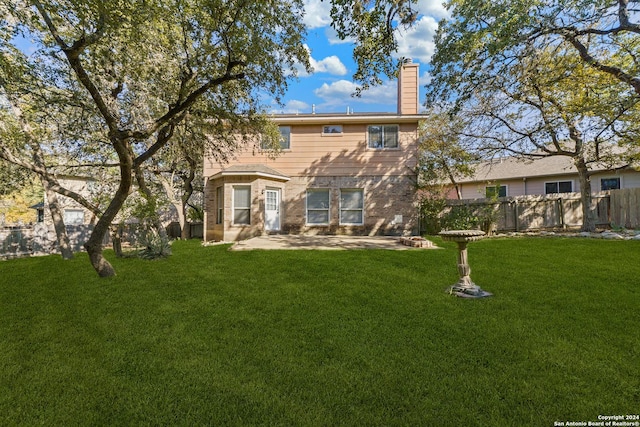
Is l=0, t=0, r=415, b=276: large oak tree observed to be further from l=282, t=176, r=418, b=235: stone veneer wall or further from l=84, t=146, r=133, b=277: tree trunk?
l=282, t=176, r=418, b=235: stone veneer wall

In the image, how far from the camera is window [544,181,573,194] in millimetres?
19144

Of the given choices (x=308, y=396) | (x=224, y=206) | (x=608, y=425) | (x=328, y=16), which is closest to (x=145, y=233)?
(x=224, y=206)

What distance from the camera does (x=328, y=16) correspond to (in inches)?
220

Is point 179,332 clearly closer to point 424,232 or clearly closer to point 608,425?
point 608,425

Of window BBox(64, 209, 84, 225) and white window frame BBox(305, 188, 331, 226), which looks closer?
white window frame BBox(305, 188, 331, 226)

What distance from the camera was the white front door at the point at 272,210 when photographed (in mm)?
13336

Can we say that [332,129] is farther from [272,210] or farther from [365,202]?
[272,210]

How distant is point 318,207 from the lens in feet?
46.4

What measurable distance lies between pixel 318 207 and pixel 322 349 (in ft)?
35.2

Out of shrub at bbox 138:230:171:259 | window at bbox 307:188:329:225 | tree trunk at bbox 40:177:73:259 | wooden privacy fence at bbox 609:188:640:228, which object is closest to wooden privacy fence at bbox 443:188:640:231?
wooden privacy fence at bbox 609:188:640:228

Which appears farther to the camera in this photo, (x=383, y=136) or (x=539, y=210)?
(x=539, y=210)

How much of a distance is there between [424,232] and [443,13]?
8.87 m

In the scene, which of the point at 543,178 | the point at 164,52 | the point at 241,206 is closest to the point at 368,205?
the point at 241,206

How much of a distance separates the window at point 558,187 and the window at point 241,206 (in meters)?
19.1
